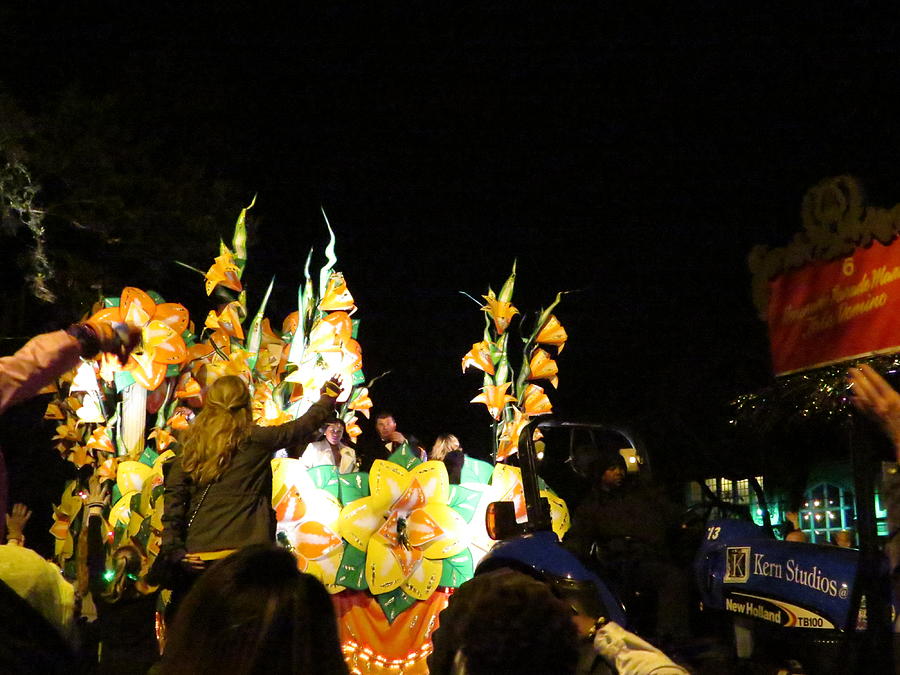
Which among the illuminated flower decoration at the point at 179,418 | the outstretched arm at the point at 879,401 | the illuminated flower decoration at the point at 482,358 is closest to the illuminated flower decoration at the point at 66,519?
the illuminated flower decoration at the point at 179,418

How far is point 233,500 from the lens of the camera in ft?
14.6

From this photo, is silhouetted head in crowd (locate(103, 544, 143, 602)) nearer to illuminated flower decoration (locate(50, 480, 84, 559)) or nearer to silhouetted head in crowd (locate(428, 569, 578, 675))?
illuminated flower decoration (locate(50, 480, 84, 559))

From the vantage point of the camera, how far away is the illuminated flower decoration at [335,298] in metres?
10.1

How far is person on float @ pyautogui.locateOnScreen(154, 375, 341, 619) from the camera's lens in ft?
14.5

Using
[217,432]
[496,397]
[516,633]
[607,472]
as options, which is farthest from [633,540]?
[496,397]

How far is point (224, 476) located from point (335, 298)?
5.78 meters

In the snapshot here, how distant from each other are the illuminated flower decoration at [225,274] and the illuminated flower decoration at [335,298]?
1194 millimetres

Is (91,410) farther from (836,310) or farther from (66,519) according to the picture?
(836,310)

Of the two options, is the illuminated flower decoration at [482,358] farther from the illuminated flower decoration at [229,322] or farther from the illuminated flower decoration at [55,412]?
the illuminated flower decoration at [55,412]

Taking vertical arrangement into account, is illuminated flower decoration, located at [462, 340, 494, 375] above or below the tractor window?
above

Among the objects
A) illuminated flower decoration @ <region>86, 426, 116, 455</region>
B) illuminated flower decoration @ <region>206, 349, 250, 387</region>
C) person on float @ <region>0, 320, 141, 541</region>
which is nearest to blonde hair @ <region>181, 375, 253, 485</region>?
person on float @ <region>0, 320, 141, 541</region>

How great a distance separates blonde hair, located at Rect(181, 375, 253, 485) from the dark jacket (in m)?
0.05

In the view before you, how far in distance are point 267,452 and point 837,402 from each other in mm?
2358

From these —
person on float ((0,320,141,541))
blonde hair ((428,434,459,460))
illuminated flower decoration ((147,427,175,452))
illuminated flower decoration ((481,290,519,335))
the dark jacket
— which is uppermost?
illuminated flower decoration ((481,290,519,335))
